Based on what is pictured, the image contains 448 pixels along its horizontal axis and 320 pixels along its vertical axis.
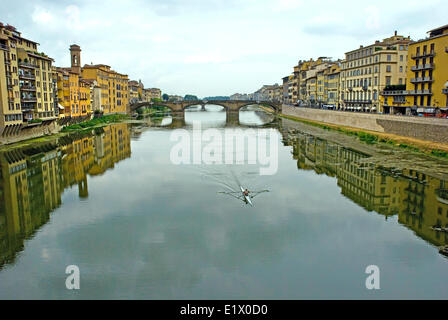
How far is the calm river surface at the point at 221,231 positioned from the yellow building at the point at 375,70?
25.8 meters

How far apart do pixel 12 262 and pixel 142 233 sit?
5.05 meters

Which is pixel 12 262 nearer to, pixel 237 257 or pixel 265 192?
pixel 237 257

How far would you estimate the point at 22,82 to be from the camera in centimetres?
4344

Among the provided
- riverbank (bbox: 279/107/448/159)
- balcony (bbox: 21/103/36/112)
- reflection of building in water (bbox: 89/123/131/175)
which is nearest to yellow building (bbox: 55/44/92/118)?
reflection of building in water (bbox: 89/123/131/175)

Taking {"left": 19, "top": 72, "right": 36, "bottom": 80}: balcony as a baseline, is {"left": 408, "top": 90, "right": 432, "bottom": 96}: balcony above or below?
below

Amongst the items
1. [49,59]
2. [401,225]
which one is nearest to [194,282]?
[401,225]

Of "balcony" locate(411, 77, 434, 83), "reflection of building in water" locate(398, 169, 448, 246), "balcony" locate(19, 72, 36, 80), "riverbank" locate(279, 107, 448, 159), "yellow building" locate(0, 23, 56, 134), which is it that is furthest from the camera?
"balcony" locate(19, 72, 36, 80)

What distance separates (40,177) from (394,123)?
36144 millimetres

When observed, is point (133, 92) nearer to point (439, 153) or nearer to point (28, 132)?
point (28, 132)

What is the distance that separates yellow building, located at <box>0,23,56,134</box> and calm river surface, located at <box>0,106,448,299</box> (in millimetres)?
9109

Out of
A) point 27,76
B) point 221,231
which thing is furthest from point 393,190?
point 27,76

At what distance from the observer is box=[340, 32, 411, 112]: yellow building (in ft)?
179

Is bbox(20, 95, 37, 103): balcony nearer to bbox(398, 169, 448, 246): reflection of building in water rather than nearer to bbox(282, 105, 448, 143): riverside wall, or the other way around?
bbox(398, 169, 448, 246): reflection of building in water
